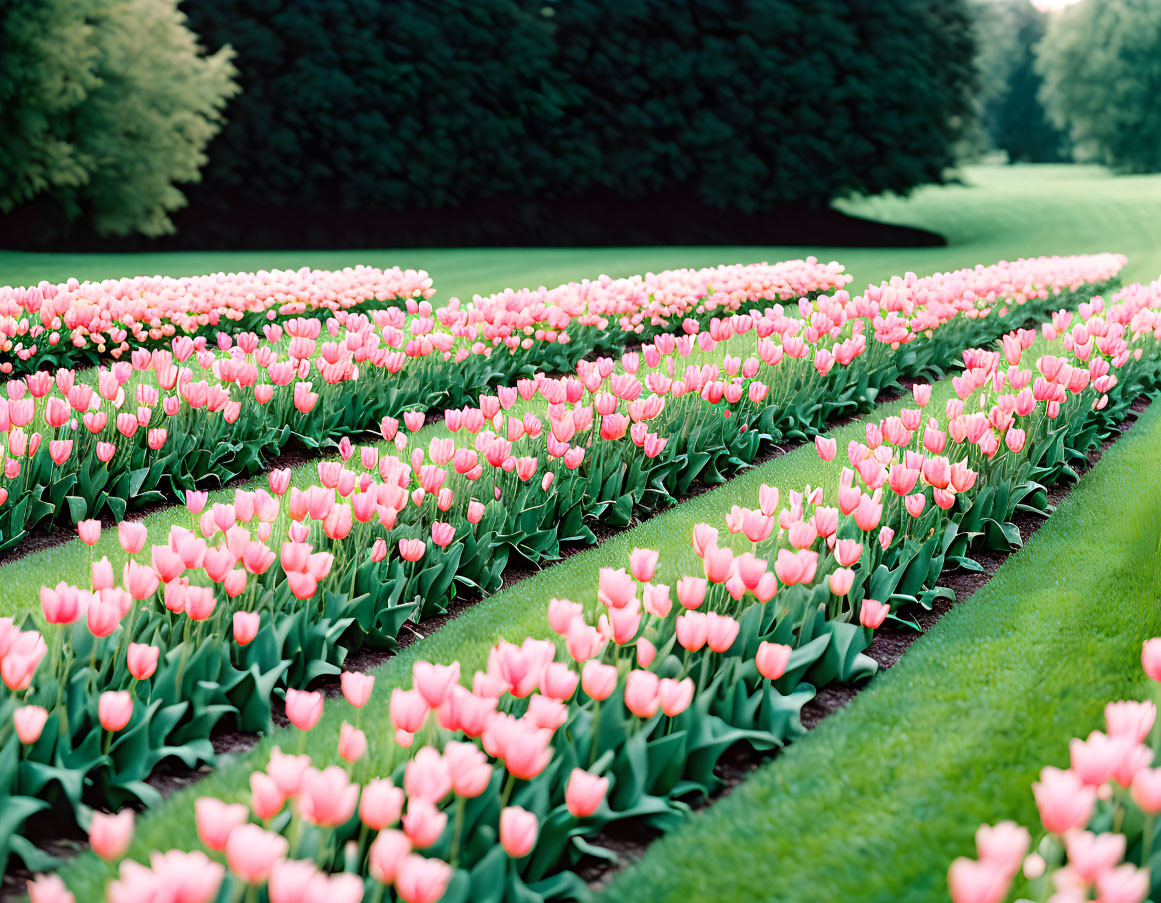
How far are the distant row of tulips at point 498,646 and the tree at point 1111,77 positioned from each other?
50.4 m

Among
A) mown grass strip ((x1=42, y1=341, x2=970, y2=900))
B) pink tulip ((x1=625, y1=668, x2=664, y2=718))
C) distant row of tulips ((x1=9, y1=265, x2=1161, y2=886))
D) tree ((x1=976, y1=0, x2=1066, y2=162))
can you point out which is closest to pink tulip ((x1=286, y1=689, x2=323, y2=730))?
distant row of tulips ((x1=9, y1=265, x2=1161, y2=886))

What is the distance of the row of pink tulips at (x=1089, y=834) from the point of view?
5.09ft

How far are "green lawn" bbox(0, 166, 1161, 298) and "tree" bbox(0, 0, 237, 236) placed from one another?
1.28 meters

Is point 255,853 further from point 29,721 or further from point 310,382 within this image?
point 310,382

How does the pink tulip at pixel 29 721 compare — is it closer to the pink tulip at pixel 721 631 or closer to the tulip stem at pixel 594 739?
the tulip stem at pixel 594 739

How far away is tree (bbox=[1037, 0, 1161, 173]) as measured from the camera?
4678 centimetres

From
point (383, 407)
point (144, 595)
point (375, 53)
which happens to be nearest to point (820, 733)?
point (144, 595)

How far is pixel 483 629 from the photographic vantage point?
146 inches

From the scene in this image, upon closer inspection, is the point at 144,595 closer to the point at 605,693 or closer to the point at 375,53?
the point at 605,693

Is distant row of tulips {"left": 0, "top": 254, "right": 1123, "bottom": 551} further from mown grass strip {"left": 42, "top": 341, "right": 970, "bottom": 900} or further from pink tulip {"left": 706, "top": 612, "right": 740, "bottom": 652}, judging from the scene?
pink tulip {"left": 706, "top": 612, "right": 740, "bottom": 652}

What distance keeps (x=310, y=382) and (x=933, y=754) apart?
11.7ft

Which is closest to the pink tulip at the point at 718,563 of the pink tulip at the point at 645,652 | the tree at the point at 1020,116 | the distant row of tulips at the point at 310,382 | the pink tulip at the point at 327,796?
the pink tulip at the point at 645,652

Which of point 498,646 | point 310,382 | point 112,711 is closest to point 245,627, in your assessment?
point 112,711

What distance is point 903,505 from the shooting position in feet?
13.7
